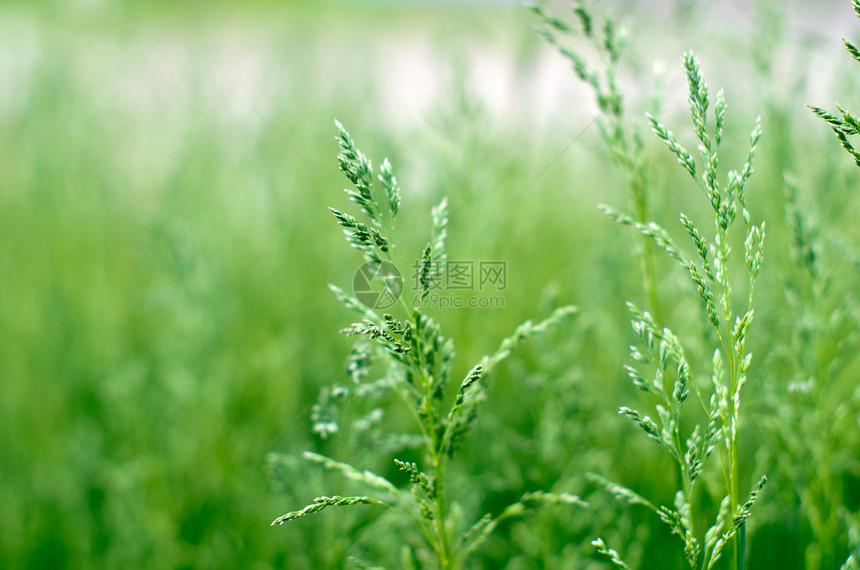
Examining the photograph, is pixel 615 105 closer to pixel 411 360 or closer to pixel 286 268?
pixel 411 360

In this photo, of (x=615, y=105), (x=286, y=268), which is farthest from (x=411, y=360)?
(x=286, y=268)

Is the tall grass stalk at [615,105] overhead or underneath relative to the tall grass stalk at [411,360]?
overhead

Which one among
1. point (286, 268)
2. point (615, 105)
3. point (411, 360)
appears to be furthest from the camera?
point (286, 268)

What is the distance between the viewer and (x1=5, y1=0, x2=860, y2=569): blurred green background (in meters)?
1.52

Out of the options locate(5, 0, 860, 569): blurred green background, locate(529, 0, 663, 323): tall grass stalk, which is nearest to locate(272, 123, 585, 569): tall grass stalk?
locate(529, 0, 663, 323): tall grass stalk

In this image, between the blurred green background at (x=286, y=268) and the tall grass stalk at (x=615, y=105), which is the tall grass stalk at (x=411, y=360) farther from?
the blurred green background at (x=286, y=268)

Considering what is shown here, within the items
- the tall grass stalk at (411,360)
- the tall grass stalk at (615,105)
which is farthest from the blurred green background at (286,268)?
the tall grass stalk at (411,360)

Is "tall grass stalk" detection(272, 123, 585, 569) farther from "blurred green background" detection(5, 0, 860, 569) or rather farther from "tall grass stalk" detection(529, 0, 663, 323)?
"blurred green background" detection(5, 0, 860, 569)

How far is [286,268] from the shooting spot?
2.44m

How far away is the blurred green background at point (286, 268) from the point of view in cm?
152

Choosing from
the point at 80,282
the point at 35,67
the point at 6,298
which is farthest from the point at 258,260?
the point at 35,67

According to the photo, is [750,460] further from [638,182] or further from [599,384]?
[638,182]

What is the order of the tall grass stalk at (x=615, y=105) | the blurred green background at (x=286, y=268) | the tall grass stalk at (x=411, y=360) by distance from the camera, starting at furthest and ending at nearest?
the blurred green background at (x=286, y=268) → the tall grass stalk at (x=615, y=105) → the tall grass stalk at (x=411, y=360)

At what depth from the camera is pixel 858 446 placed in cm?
159
